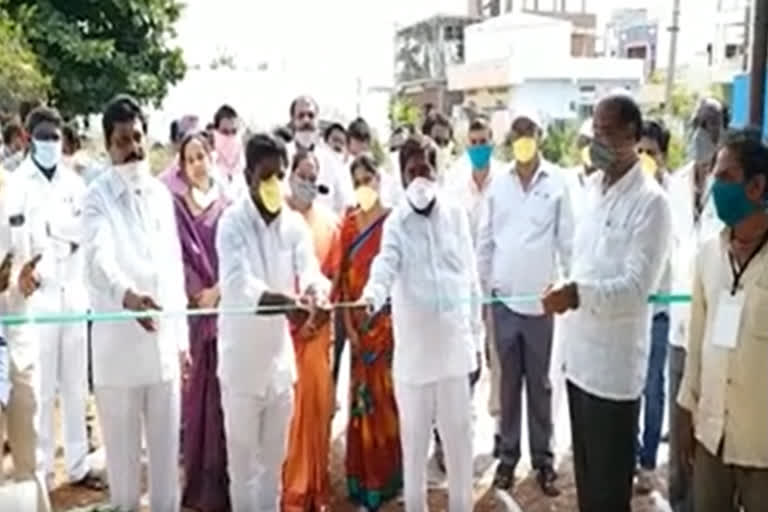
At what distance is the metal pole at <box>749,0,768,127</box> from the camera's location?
3.84m

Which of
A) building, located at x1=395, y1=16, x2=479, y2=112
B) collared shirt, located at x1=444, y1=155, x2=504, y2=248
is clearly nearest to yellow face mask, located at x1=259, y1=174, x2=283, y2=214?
collared shirt, located at x1=444, y1=155, x2=504, y2=248

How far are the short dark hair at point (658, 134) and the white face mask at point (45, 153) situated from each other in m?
2.57

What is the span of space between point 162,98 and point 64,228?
9754 mm

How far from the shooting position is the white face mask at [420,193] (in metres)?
4.04

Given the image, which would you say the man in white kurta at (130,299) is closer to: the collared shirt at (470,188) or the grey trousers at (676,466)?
the collared shirt at (470,188)

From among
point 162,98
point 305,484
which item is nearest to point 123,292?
point 305,484

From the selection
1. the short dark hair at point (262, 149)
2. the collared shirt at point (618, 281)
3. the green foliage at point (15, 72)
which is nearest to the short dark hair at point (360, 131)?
the short dark hair at point (262, 149)

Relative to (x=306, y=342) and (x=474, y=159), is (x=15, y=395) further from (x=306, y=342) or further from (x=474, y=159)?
(x=474, y=159)

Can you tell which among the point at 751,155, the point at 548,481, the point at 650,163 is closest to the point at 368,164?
the point at 650,163

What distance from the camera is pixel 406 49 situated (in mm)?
35500

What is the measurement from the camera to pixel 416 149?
163 inches

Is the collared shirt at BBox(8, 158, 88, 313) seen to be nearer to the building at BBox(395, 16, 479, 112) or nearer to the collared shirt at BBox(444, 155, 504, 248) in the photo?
the collared shirt at BBox(444, 155, 504, 248)

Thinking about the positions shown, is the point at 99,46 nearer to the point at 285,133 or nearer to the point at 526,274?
the point at 285,133

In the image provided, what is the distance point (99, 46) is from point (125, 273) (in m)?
10.1
